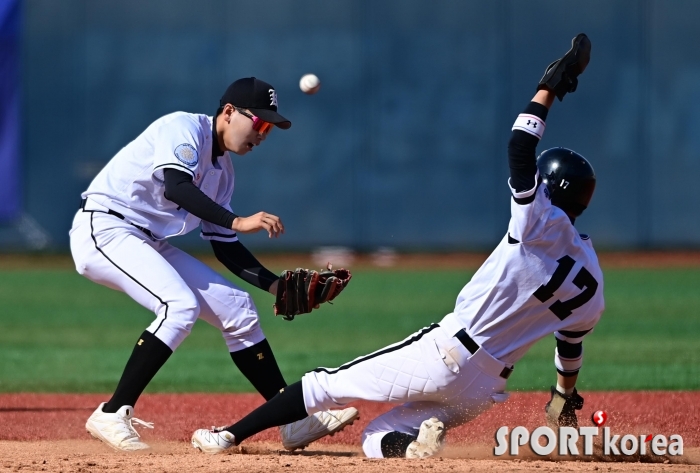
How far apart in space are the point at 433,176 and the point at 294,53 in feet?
10.3

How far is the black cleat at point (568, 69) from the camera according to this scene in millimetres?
3756

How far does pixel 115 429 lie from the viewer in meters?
4.09

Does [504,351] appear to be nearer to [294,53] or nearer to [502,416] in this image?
[502,416]

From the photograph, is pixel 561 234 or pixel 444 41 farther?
pixel 444 41

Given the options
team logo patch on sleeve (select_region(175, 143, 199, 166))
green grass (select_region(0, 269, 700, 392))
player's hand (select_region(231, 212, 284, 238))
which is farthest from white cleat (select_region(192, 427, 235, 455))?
green grass (select_region(0, 269, 700, 392))

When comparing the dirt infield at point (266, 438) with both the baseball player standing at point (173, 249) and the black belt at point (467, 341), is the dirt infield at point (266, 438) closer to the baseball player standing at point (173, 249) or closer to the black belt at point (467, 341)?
the baseball player standing at point (173, 249)

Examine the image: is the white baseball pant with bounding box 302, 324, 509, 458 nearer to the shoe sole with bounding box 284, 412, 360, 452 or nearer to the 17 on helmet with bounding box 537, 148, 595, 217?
the shoe sole with bounding box 284, 412, 360, 452

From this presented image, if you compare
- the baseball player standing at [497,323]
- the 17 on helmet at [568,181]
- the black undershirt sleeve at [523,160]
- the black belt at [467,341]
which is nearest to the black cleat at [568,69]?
the baseball player standing at [497,323]

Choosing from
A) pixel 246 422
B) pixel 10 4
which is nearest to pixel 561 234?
pixel 246 422

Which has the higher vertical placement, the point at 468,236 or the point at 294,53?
the point at 294,53

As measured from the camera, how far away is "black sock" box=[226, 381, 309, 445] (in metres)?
4.02

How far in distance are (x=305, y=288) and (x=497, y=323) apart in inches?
35.9

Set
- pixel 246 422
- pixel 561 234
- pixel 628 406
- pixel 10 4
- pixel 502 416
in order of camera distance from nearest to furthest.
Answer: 1. pixel 561 234
2. pixel 246 422
3. pixel 502 416
4. pixel 628 406
5. pixel 10 4

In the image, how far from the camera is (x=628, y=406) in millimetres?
5719
